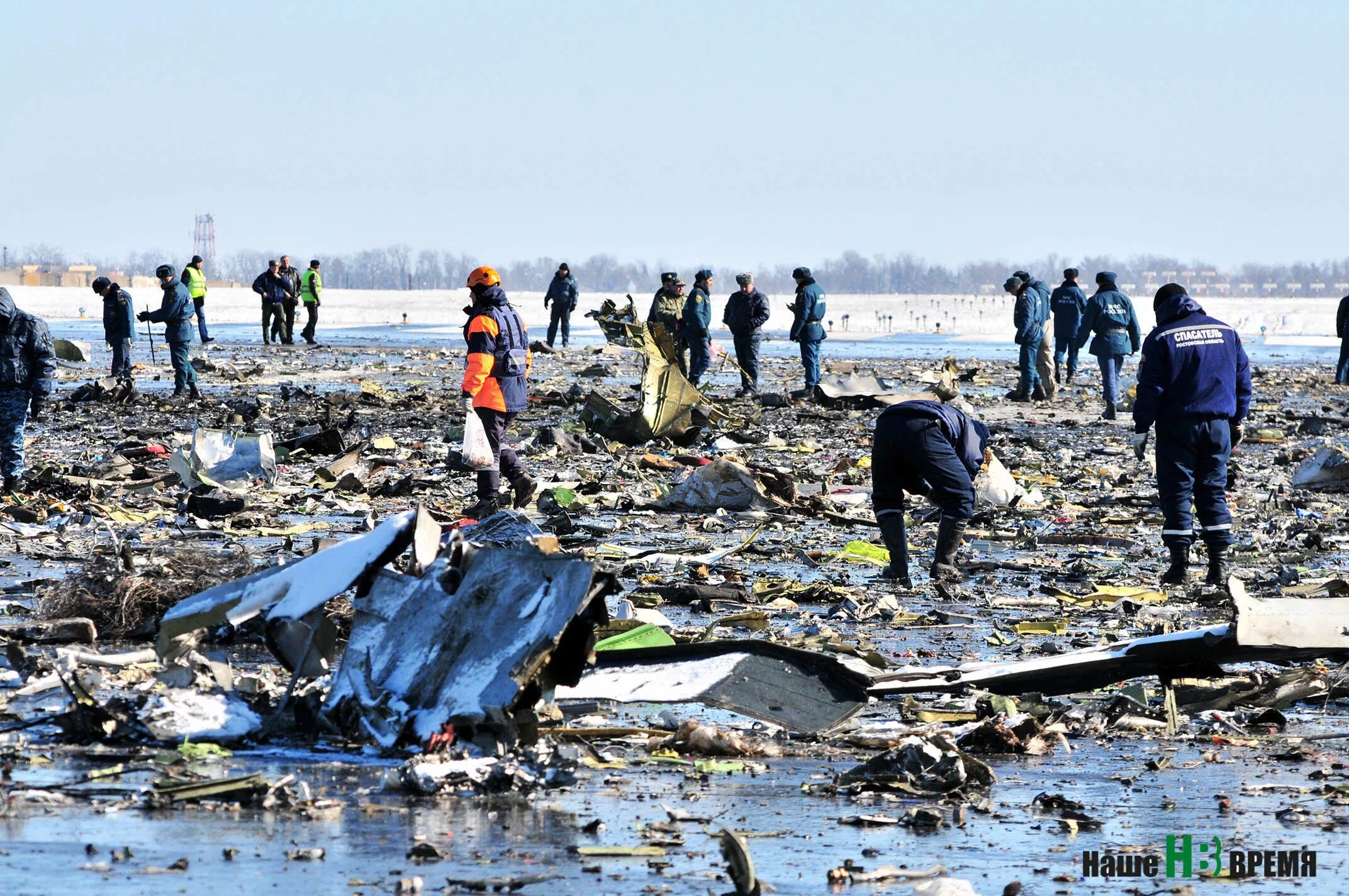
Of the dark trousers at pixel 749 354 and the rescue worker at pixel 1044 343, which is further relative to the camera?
the dark trousers at pixel 749 354

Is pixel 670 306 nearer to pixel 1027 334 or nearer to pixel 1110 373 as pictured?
pixel 1027 334

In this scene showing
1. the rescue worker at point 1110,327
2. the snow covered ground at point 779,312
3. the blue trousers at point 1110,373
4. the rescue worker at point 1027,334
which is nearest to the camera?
the rescue worker at point 1110,327

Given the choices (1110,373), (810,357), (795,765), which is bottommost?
(795,765)

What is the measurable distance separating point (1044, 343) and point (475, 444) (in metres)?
11.9

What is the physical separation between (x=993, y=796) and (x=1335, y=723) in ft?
5.45

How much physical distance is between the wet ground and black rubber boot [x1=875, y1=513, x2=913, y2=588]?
0.12 meters

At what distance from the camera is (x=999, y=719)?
5379 millimetres

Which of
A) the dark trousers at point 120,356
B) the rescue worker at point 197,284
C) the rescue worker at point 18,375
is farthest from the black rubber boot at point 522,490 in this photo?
the rescue worker at point 197,284

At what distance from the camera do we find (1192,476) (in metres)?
8.64

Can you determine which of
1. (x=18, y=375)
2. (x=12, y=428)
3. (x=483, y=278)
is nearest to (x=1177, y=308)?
(x=483, y=278)

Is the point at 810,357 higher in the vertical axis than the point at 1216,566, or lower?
higher

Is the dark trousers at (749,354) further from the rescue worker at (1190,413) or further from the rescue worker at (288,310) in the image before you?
the rescue worker at (288,310)

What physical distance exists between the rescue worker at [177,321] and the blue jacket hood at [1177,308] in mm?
12637

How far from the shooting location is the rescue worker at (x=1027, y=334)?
19.8 metres
